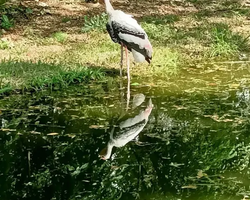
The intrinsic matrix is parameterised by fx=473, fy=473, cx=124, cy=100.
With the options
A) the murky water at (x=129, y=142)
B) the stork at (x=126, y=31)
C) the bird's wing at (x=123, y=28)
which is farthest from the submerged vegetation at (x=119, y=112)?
the bird's wing at (x=123, y=28)

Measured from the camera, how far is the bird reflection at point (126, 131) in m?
4.43

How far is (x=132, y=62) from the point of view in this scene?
25.8ft

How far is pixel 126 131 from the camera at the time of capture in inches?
193

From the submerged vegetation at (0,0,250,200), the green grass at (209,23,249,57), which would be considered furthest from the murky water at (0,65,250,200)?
the green grass at (209,23,249,57)

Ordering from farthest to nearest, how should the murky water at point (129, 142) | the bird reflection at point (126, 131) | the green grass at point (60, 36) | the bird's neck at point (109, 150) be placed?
the green grass at point (60, 36) < the bird reflection at point (126, 131) < the bird's neck at point (109, 150) < the murky water at point (129, 142)

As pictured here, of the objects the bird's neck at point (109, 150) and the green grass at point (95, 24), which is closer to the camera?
the bird's neck at point (109, 150)

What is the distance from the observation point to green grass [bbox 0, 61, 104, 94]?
252 inches

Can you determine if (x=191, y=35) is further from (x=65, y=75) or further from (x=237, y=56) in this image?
(x=65, y=75)

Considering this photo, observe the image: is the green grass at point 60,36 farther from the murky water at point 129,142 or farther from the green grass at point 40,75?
the murky water at point 129,142

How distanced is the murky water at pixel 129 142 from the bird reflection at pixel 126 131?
0.01m

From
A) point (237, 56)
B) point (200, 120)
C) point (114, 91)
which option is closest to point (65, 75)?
point (114, 91)

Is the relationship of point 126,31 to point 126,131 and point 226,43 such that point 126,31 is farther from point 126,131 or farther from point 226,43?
point 226,43

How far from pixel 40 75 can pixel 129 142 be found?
2520 millimetres

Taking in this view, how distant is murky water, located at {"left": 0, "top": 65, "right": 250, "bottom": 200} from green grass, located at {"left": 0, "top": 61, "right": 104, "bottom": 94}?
0.24 metres
